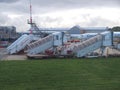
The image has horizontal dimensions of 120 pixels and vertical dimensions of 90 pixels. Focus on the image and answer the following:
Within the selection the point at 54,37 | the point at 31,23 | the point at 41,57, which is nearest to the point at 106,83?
the point at 41,57

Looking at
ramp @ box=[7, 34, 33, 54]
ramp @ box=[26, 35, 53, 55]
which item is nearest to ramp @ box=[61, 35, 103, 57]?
ramp @ box=[26, 35, 53, 55]

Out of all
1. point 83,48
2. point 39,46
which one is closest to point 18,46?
point 39,46

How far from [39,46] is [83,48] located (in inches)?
288

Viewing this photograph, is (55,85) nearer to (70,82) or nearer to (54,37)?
(70,82)

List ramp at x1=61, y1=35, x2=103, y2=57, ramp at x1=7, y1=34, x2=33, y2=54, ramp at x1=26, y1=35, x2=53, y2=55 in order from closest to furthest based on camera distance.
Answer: ramp at x1=61, y1=35, x2=103, y2=57 < ramp at x1=26, y1=35, x2=53, y2=55 < ramp at x1=7, y1=34, x2=33, y2=54

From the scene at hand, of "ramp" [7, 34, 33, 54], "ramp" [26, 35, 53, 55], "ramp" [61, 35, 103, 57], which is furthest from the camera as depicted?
"ramp" [7, 34, 33, 54]

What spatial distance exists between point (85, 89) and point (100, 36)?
33.4 meters

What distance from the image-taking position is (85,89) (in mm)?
16047

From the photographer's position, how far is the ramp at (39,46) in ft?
167

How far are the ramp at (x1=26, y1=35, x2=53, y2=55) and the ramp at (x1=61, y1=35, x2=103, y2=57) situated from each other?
4.41 metres

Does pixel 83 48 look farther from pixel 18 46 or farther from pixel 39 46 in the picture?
pixel 18 46

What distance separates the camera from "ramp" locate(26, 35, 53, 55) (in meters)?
50.8

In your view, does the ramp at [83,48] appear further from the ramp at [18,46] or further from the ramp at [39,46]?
the ramp at [18,46]

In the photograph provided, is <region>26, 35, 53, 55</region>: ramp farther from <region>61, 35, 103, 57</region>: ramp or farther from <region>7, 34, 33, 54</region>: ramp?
<region>7, 34, 33, 54</region>: ramp
